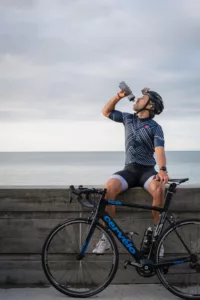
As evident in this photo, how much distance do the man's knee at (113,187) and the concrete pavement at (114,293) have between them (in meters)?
1.02

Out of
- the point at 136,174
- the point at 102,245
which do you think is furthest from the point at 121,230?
the point at 136,174

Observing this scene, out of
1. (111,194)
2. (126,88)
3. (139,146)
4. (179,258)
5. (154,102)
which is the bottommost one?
(179,258)

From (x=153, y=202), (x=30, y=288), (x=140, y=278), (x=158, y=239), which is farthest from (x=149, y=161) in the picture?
(x=30, y=288)

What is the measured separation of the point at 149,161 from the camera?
19.3 ft

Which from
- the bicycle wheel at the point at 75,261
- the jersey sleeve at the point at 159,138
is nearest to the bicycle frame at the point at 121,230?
the bicycle wheel at the point at 75,261

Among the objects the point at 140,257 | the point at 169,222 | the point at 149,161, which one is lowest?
the point at 140,257

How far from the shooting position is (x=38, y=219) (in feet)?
19.7

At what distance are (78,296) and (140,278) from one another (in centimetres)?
79

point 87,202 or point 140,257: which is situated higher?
point 87,202

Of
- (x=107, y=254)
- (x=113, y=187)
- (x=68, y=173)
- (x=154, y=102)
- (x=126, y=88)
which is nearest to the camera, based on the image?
(x=113, y=187)

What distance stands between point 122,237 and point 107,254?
535 millimetres

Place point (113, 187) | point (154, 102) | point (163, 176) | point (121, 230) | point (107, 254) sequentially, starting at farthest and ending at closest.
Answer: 1. point (107, 254)
2. point (154, 102)
3. point (113, 187)
4. point (121, 230)
5. point (163, 176)

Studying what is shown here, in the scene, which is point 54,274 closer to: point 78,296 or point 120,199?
point 78,296

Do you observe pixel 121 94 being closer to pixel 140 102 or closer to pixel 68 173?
pixel 140 102
